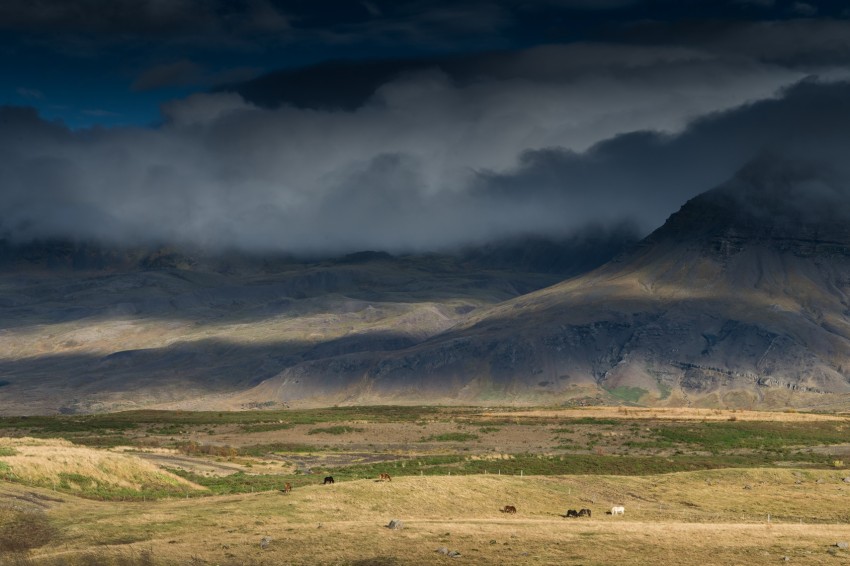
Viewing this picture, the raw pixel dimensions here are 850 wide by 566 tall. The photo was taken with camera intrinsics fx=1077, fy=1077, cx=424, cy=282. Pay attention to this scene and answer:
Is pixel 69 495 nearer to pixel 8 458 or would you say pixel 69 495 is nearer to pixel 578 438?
pixel 8 458

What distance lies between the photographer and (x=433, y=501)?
7362cm

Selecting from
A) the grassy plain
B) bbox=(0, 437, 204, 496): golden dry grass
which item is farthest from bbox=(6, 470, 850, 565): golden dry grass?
bbox=(0, 437, 204, 496): golden dry grass

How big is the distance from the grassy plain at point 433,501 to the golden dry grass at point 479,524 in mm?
157

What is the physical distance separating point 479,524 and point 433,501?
11.2m

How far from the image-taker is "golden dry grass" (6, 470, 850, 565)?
173 ft

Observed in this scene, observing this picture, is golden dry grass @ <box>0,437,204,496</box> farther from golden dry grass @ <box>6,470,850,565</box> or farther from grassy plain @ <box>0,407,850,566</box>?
golden dry grass @ <box>6,470,850,565</box>

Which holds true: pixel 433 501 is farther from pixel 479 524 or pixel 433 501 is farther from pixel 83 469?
pixel 83 469

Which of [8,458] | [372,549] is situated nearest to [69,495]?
[8,458]

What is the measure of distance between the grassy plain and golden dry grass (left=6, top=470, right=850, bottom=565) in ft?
0.52

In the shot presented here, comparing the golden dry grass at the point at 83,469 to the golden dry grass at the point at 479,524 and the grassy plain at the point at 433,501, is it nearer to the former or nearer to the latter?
the grassy plain at the point at 433,501

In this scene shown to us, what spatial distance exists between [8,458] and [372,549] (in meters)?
37.9

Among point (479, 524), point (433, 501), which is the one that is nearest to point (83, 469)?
point (433, 501)

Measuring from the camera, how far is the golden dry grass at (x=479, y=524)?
52781mm

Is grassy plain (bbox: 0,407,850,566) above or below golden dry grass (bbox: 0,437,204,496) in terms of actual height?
below
